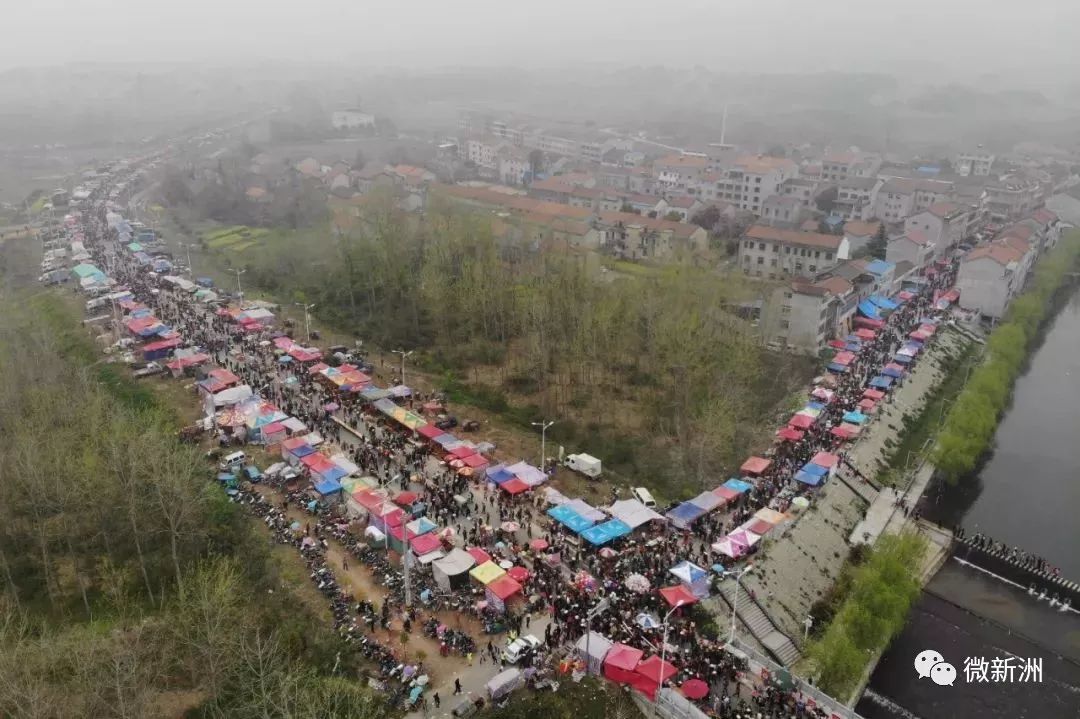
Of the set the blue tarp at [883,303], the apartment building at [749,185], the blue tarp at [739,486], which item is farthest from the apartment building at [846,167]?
the blue tarp at [739,486]

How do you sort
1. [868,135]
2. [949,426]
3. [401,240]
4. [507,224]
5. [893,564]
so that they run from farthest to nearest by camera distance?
[868,135] < [507,224] < [401,240] < [949,426] < [893,564]

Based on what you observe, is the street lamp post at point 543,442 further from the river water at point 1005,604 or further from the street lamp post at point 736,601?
the river water at point 1005,604

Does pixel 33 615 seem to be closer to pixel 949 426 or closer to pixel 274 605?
pixel 274 605

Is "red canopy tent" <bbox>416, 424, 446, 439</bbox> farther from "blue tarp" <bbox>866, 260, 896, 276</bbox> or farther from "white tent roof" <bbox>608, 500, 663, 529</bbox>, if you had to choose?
"blue tarp" <bbox>866, 260, 896, 276</bbox>

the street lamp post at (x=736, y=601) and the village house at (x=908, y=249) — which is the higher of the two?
the village house at (x=908, y=249)

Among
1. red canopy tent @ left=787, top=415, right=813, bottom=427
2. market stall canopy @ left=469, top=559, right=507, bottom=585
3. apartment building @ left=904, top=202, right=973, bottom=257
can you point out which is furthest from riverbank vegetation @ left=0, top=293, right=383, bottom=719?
apartment building @ left=904, top=202, right=973, bottom=257

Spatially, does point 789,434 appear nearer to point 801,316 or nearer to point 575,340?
point 575,340

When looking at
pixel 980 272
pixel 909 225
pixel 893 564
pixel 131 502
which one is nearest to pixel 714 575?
pixel 893 564
